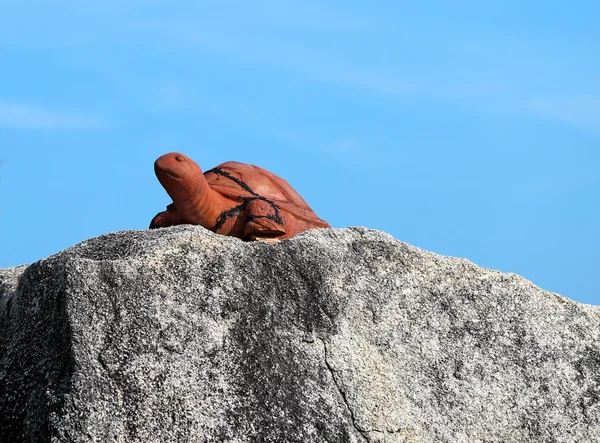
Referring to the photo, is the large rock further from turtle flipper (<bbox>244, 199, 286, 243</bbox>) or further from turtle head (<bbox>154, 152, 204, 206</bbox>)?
turtle flipper (<bbox>244, 199, 286, 243</bbox>)

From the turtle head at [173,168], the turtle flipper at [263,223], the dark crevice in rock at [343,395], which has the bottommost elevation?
the dark crevice in rock at [343,395]

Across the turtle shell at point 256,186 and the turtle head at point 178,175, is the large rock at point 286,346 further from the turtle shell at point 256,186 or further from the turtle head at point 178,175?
the turtle shell at point 256,186

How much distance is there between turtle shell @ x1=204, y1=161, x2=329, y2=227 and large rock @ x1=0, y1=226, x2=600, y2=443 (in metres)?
1.15

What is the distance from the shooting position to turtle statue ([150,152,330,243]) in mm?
4707

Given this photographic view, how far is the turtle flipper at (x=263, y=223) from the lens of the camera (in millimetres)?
4840

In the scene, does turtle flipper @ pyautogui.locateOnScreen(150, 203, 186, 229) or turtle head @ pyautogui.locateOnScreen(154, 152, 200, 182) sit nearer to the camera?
turtle head @ pyautogui.locateOnScreen(154, 152, 200, 182)

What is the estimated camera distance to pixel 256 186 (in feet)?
17.1

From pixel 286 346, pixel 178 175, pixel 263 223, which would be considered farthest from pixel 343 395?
pixel 178 175


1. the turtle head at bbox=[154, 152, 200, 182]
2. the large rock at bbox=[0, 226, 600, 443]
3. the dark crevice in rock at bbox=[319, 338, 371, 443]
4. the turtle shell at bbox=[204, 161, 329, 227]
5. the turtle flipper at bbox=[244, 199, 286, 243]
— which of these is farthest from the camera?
the turtle shell at bbox=[204, 161, 329, 227]

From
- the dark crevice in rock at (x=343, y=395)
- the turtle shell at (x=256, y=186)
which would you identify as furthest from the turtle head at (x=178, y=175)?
the dark crevice in rock at (x=343, y=395)

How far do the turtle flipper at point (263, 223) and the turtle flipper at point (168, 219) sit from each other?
0.35 meters

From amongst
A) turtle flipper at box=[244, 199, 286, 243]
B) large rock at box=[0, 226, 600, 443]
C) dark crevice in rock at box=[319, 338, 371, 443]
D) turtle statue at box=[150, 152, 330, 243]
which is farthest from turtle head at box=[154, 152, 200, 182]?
dark crevice in rock at box=[319, 338, 371, 443]

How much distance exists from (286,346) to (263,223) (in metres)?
1.40

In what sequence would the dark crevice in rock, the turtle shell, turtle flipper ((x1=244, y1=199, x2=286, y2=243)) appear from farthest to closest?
the turtle shell < turtle flipper ((x1=244, y1=199, x2=286, y2=243)) < the dark crevice in rock
